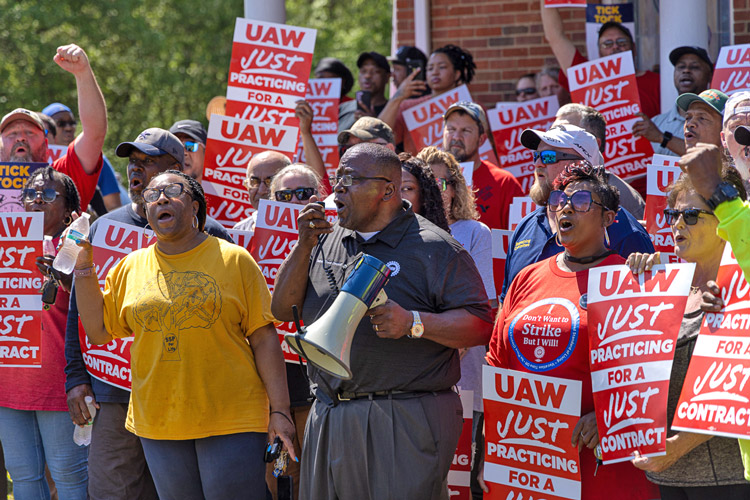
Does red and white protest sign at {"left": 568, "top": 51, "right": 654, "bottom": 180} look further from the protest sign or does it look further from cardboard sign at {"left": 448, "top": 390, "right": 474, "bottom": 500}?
cardboard sign at {"left": 448, "top": 390, "right": 474, "bottom": 500}

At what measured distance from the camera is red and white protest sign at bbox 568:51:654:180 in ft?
21.9

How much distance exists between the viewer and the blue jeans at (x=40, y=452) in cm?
521

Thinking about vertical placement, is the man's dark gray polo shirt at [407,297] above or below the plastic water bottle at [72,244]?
below

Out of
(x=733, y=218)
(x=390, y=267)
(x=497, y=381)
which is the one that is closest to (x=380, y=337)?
(x=390, y=267)

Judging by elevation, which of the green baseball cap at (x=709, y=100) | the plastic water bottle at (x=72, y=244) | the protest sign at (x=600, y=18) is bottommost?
the plastic water bottle at (x=72, y=244)

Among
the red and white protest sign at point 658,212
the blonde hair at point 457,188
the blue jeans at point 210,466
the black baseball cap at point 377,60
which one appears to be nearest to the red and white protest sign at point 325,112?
the black baseball cap at point 377,60

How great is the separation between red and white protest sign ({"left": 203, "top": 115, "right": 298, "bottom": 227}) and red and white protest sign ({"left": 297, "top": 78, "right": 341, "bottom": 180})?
2.34 ft

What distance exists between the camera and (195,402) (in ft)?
14.3

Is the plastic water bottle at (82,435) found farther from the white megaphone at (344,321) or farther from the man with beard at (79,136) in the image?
the white megaphone at (344,321)

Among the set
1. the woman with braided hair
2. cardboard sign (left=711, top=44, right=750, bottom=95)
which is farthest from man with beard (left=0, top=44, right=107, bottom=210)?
cardboard sign (left=711, top=44, right=750, bottom=95)

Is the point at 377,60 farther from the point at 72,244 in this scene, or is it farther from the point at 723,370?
the point at 723,370

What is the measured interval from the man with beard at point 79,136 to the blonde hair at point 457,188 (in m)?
1.79

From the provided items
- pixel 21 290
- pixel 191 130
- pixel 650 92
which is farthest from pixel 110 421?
pixel 650 92

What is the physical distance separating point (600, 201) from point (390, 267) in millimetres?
896
